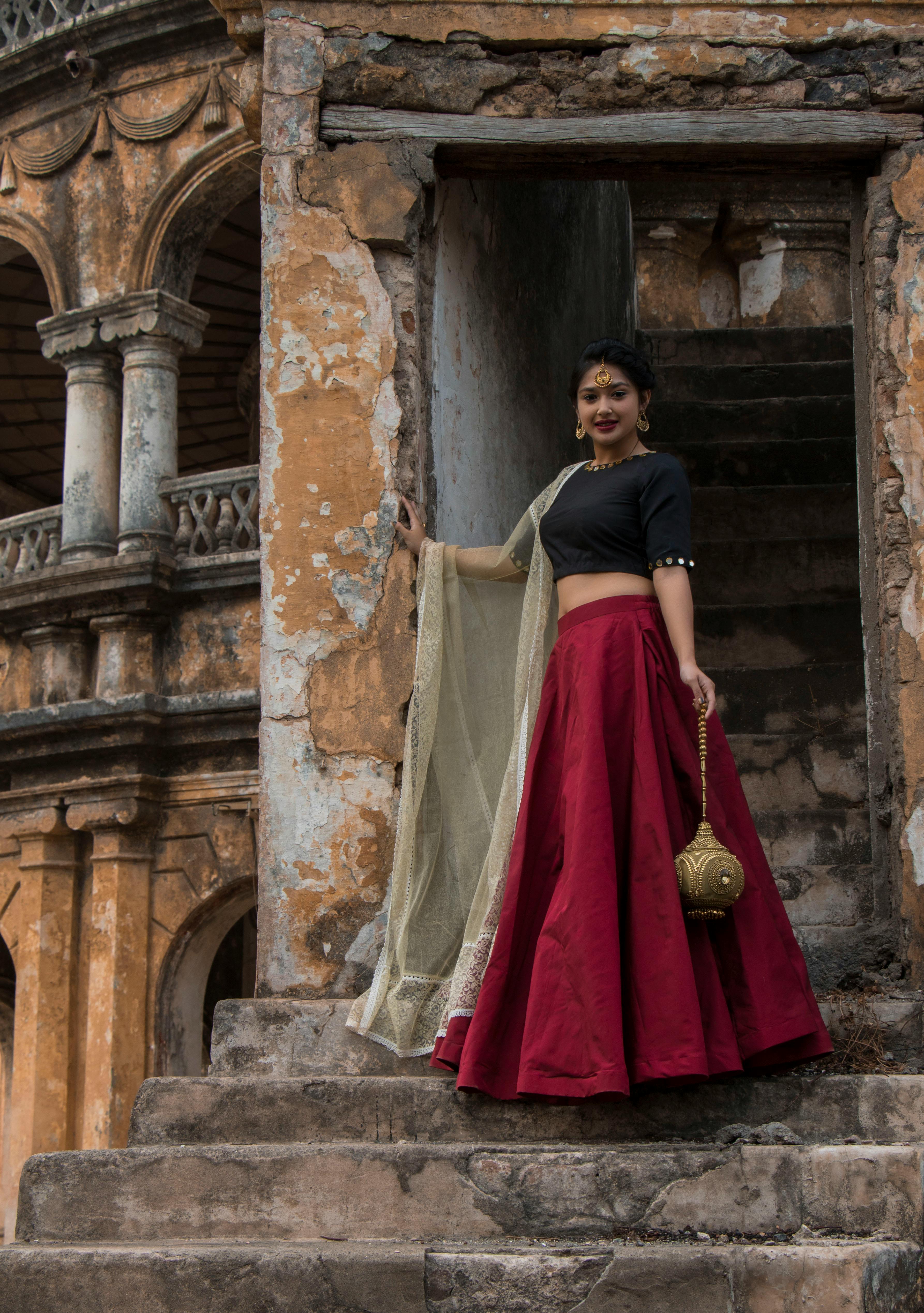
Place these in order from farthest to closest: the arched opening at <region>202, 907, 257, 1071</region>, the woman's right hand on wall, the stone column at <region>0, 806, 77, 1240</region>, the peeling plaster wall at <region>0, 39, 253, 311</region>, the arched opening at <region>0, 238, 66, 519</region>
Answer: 1. the arched opening at <region>202, 907, 257, 1071</region>
2. the arched opening at <region>0, 238, 66, 519</region>
3. the peeling plaster wall at <region>0, 39, 253, 311</region>
4. the stone column at <region>0, 806, 77, 1240</region>
5. the woman's right hand on wall

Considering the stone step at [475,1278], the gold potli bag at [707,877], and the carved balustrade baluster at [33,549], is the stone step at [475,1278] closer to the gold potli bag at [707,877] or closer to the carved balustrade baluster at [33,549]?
the gold potli bag at [707,877]

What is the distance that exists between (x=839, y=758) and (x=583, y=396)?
224cm

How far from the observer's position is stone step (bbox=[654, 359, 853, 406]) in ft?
24.4

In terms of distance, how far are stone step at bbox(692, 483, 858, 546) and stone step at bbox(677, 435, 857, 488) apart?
270 mm

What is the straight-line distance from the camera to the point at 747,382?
24.6ft

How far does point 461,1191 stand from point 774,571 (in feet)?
12.4

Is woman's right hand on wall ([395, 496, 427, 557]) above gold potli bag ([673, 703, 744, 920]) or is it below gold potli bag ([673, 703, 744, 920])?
above

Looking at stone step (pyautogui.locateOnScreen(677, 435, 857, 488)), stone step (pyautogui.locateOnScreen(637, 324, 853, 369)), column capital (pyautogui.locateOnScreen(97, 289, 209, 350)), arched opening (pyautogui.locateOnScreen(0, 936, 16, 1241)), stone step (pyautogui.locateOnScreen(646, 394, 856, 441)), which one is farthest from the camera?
arched opening (pyautogui.locateOnScreen(0, 936, 16, 1241))

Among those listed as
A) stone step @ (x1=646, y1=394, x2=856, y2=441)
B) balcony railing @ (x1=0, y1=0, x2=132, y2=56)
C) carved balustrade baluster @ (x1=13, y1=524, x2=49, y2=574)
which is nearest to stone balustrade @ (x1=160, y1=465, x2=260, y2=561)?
carved balustrade baluster @ (x1=13, y1=524, x2=49, y2=574)

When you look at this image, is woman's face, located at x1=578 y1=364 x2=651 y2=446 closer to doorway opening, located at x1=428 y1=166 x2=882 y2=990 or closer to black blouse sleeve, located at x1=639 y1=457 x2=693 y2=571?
black blouse sleeve, located at x1=639 y1=457 x2=693 y2=571

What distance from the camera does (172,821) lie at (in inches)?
349

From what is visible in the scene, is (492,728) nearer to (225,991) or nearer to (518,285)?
(518,285)

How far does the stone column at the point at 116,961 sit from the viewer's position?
27.7ft

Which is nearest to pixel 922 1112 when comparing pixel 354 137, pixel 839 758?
pixel 839 758
